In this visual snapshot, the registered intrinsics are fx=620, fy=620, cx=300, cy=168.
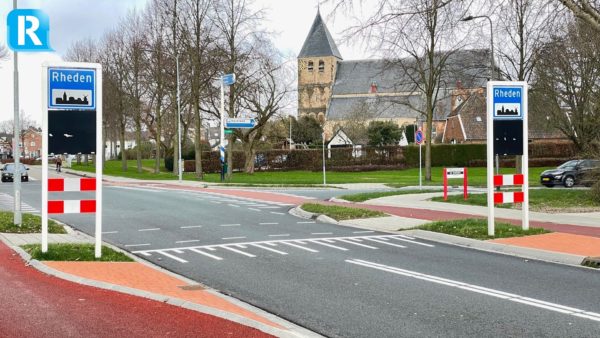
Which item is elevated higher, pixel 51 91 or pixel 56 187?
pixel 51 91

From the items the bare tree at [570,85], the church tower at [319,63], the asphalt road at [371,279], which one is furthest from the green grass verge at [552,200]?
the church tower at [319,63]

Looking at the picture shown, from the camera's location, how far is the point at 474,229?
526 inches

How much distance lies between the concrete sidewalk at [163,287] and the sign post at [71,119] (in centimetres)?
93

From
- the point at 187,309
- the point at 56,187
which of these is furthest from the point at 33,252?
the point at 187,309

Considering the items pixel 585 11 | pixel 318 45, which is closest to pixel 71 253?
pixel 585 11

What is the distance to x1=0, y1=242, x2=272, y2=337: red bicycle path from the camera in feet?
18.9

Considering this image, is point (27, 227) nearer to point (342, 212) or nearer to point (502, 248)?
point (342, 212)

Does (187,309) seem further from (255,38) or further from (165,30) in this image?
(165,30)

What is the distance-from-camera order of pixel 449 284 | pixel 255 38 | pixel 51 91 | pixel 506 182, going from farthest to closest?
1. pixel 255 38
2. pixel 506 182
3. pixel 51 91
4. pixel 449 284

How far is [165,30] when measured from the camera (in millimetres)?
47719

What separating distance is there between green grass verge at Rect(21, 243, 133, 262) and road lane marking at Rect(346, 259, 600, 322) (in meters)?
3.87

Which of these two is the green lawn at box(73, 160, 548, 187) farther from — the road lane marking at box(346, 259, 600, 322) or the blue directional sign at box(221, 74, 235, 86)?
the road lane marking at box(346, 259, 600, 322)

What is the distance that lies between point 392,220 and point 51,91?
9603 millimetres

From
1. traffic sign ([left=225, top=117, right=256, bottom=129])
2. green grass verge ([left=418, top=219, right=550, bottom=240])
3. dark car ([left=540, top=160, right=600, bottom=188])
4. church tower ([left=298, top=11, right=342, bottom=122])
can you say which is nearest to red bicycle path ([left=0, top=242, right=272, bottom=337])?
green grass verge ([left=418, top=219, right=550, bottom=240])
